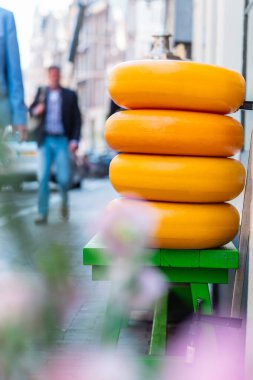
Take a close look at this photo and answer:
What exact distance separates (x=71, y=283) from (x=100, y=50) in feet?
204

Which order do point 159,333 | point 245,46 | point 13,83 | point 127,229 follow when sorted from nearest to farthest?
point 127,229 → point 13,83 → point 159,333 → point 245,46

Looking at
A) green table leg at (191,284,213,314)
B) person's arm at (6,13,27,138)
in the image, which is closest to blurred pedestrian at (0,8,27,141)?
person's arm at (6,13,27,138)

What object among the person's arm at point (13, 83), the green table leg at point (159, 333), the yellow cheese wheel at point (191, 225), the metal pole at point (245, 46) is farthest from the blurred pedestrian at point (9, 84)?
the metal pole at point (245, 46)

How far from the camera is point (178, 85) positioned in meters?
2.05

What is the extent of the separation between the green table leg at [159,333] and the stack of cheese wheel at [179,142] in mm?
448

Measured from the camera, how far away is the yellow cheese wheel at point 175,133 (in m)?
2.06

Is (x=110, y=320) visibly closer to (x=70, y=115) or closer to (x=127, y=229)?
(x=127, y=229)

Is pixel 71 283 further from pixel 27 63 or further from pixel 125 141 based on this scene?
pixel 125 141

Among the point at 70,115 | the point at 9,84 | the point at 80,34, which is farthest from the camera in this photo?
the point at 80,34

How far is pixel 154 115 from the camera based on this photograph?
209 centimetres

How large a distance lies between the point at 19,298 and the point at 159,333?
2172 millimetres

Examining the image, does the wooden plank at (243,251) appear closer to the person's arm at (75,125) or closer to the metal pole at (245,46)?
the metal pole at (245,46)

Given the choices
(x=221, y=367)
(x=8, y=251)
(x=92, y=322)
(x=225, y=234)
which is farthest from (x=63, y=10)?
(x=225, y=234)

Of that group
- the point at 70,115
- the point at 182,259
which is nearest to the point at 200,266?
the point at 182,259
